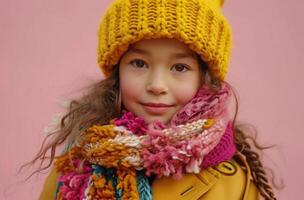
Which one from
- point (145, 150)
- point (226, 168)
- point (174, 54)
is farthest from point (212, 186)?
point (174, 54)

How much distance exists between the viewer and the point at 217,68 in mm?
1158

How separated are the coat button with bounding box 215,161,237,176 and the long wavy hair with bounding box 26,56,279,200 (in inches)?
3.1

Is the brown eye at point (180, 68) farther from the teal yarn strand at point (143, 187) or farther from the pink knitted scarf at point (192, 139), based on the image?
the teal yarn strand at point (143, 187)

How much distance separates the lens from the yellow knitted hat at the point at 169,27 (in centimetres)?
108

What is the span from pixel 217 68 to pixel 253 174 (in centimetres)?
26

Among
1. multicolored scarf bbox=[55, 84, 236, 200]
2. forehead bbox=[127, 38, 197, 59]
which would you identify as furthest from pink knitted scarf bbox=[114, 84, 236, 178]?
forehead bbox=[127, 38, 197, 59]

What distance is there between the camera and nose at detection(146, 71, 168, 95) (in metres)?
1.09

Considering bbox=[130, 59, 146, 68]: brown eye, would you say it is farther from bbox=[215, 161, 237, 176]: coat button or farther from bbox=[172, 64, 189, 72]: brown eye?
bbox=[215, 161, 237, 176]: coat button

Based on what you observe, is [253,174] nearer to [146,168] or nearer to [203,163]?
[203,163]

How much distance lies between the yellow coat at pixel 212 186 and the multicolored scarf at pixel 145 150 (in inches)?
0.9

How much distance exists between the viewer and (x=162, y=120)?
44.8 inches

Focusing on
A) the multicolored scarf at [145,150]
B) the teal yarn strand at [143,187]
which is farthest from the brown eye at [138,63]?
the teal yarn strand at [143,187]

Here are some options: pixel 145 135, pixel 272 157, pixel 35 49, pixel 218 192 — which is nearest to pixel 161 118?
pixel 145 135

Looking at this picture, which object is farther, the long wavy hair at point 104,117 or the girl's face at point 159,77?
the long wavy hair at point 104,117
